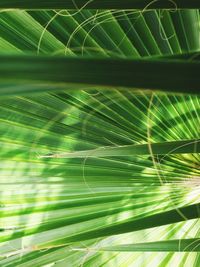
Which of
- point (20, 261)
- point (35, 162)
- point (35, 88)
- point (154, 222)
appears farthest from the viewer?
point (35, 162)

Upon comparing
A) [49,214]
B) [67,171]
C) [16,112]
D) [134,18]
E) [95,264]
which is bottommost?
[95,264]

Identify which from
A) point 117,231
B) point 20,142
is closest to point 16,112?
point 20,142

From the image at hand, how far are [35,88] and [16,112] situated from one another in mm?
789

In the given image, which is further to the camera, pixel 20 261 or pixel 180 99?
pixel 180 99

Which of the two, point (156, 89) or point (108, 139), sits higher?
point (108, 139)

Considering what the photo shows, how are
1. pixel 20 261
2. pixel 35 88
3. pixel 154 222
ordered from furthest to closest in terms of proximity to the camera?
pixel 20 261 → pixel 154 222 → pixel 35 88

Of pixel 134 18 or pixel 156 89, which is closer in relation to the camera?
pixel 156 89

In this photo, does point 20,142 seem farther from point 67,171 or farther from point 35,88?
point 35,88

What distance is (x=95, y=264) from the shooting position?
1.01 m

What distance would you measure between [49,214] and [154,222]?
→ 426 millimetres

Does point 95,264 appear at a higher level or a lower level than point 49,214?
lower

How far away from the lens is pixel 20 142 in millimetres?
1060

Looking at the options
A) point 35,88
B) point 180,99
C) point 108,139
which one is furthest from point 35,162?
point 35,88

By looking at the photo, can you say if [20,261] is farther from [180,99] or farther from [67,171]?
[180,99]
